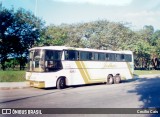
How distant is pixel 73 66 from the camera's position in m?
13.0

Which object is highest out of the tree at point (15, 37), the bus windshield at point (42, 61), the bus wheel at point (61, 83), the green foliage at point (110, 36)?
the green foliage at point (110, 36)

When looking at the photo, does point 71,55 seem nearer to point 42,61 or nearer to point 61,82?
point 61,82

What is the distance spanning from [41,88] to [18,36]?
4.53m

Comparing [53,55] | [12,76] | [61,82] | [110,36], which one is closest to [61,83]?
[61,82]

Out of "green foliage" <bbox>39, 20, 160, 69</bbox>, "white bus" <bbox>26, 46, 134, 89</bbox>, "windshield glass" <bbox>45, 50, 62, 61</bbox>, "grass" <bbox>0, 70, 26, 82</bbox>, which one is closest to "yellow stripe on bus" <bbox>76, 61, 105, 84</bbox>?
"white bus" <bbox>26, 46, 134, 89</bbox>

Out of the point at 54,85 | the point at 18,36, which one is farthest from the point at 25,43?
the point at 54,85

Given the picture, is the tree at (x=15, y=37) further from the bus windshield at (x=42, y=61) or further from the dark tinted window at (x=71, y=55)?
the dark tinted window at (x=71, y=55)

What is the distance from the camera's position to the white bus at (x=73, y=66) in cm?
1111

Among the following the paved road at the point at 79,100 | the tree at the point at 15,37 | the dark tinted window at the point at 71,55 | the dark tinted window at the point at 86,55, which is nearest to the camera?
the paved road at the point at 79,100

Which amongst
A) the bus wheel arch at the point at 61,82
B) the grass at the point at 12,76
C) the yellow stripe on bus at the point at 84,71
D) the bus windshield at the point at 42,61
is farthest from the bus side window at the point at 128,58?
the grass at the point at 12,76

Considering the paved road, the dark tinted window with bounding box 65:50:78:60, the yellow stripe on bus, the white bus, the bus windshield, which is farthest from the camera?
the yellow stripe on bus

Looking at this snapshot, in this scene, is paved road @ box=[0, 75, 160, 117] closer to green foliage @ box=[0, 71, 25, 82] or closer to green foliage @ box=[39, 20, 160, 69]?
green foliage @ box=[0, 71, 25, 82]

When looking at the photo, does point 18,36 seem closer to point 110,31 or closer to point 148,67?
point 110,31

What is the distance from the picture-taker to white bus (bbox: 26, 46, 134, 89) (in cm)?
1111
